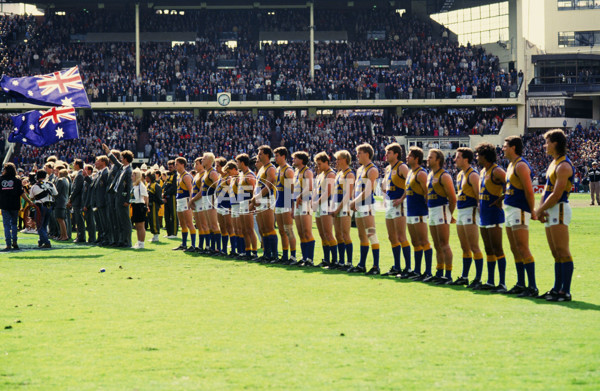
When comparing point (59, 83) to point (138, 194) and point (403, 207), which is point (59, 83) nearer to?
point (138, 194)

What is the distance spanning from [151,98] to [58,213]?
123ft

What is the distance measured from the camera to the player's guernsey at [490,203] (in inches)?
448

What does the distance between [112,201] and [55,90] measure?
11.2 ft

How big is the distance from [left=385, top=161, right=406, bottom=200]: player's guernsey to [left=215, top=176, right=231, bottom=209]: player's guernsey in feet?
15.7

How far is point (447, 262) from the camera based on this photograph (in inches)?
486

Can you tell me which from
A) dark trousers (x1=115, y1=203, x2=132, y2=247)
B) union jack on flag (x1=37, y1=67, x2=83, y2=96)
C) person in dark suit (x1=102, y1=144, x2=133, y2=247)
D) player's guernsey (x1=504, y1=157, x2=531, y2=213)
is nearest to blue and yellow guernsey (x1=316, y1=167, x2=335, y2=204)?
player's guernsey (x1=504, y1=157, x2=531, y2=213)

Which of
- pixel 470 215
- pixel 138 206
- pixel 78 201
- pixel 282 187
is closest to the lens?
pixel 470 215

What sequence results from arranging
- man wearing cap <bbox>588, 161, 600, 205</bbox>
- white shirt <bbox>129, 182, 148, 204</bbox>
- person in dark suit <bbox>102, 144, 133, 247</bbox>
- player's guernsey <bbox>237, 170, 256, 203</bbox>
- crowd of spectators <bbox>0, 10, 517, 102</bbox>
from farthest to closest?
crowd of spectators <bbox>0, 10, 517, 102</bbox>, man wearing cap <bbox>588, 161, 600, 205</bbox>, white shirt <bbox>129, 182, 148, 204</bbox>, person in dark suit <bbox>102, 144, 133, 247</bbox>, player's guernsey <bbox>237, 170, 256, 203</bbox>

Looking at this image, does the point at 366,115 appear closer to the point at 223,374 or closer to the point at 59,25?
the point at 59,25

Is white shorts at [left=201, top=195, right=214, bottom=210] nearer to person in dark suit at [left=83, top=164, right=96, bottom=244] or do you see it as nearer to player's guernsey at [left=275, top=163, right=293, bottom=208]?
player's guernsey at [left=275, top=163, right=293, bottom=208]

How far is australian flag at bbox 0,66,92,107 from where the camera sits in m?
20.9

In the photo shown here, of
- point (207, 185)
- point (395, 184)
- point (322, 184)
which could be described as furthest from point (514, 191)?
point (207, 185)

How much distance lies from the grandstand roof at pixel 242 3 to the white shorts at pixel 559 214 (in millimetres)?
55286

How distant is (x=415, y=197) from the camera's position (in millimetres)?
13000
